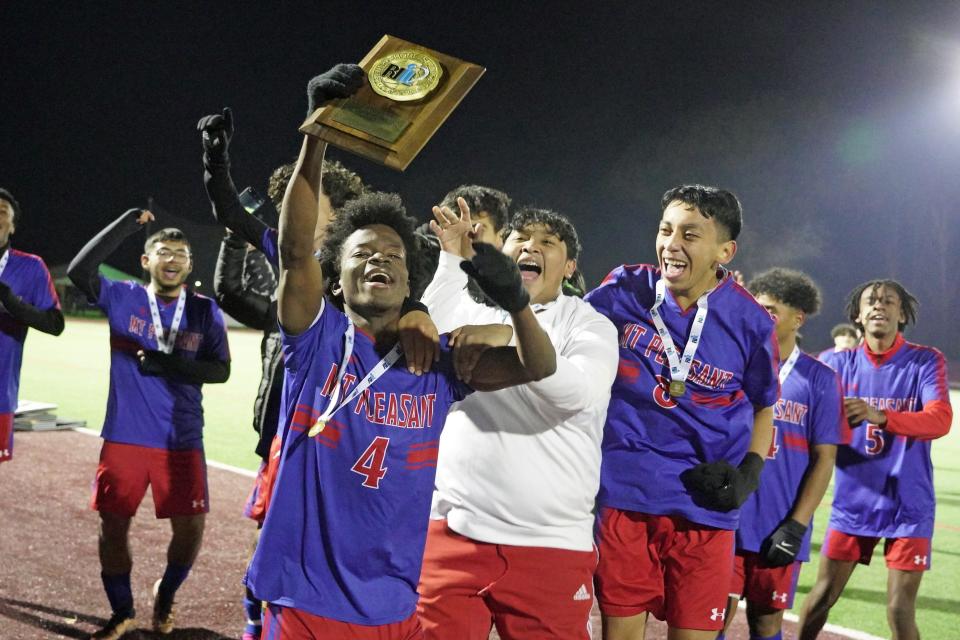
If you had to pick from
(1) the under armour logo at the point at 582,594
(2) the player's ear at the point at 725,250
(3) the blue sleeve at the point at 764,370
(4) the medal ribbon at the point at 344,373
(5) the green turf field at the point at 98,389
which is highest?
(2) the player's ear at the point at 725,250

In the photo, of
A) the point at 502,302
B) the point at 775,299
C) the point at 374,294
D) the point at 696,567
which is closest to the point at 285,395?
the point at 374,294

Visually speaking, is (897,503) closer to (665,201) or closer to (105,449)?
(665,201)

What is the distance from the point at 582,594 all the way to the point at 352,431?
105 cm

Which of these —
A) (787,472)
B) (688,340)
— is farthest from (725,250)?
(787,472)

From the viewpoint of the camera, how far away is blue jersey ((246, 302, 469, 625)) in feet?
7.81

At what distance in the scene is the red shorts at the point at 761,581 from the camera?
425 centimetres

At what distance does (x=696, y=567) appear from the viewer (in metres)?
3.35

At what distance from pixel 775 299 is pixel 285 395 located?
9.18 ft

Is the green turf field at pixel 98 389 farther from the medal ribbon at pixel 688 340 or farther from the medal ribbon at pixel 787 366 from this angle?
the medal ribbon at pixel 688 340

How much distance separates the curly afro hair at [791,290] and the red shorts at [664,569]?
1.53 m

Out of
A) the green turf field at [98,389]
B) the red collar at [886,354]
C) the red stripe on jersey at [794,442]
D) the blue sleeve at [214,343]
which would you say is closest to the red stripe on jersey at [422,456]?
the red stripe on jersey at [794,442]

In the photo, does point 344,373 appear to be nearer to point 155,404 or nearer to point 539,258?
point 539,258

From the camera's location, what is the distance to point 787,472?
171 inches

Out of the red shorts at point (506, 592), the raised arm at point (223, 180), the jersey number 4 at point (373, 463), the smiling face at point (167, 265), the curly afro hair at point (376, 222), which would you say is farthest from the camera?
the smiling face at point (167, 265)
